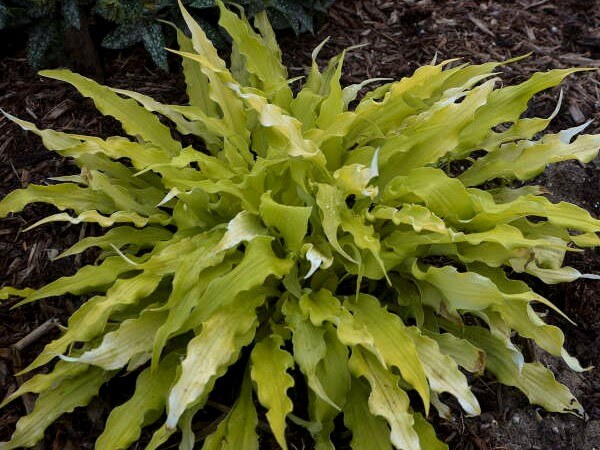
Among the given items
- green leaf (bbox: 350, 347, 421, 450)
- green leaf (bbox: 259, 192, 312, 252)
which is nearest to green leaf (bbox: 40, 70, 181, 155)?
green leaf (bbox: 259, 192, 312, 252)

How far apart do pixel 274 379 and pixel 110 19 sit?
187 cm

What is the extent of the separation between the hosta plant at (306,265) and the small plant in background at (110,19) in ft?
1.63

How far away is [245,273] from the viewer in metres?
2.12

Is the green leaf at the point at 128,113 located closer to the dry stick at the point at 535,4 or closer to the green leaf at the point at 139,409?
the green leaf at the point at 139,409

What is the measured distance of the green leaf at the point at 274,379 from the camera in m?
1.97

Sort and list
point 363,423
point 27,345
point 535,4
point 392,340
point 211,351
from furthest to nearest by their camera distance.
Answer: point 535,4, point 27,345, point 363,423, point 392,340, point 211,351

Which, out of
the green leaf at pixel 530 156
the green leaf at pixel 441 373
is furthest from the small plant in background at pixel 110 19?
the green leaf at pixel 441 373

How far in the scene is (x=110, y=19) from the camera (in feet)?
10.00

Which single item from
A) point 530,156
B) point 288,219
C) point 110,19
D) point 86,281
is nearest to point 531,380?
point 530,156

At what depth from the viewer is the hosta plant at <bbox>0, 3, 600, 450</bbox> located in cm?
212

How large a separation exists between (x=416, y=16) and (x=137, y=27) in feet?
5.18

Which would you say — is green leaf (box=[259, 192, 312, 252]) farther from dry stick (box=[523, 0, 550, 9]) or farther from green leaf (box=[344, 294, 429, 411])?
dry stick (box=[523, 0, 550, 9])

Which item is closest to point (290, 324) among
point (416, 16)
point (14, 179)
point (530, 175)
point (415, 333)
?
point (415, 333)

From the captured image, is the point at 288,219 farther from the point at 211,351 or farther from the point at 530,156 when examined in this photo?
the point at 530,156
